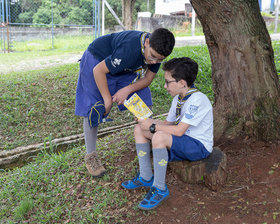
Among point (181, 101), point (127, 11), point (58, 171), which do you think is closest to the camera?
point (181, 101)

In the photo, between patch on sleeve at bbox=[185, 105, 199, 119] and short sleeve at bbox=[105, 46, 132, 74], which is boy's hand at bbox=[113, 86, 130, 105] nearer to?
short sleeve at bbox=[105, 46, 132, 74]

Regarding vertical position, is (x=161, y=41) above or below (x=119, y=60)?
above

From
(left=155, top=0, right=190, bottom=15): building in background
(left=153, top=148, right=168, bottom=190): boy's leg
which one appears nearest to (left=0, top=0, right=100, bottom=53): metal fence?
(left=153, top=148, right=168, bottom=190): boy's leg

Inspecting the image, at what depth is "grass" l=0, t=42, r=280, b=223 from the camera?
9.23ft

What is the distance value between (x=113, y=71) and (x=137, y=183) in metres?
1.03

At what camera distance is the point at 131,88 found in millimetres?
2914

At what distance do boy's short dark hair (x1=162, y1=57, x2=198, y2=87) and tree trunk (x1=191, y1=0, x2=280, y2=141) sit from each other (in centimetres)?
68

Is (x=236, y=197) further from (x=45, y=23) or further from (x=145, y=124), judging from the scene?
(x=45, y=23)

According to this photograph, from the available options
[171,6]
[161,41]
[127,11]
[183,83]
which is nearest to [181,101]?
[183,83]

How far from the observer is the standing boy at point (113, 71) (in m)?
2.62

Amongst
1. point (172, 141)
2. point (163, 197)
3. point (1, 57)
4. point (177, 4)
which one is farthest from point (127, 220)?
point (177, 4)

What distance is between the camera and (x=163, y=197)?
99.9 inches

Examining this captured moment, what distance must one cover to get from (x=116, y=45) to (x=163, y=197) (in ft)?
A: 4.52

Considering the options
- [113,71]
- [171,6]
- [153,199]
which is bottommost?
[153,199]
